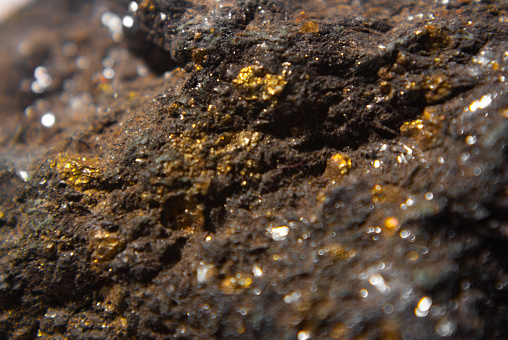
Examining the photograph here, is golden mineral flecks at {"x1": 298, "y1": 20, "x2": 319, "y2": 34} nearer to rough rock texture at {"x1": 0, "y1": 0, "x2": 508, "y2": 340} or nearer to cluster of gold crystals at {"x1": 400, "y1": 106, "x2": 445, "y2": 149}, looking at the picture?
rough rock texture at {"x1": 0, "y1": 0, "x2": 508, "y2": 340}

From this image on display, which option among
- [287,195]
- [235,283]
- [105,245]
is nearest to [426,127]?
[287,195]

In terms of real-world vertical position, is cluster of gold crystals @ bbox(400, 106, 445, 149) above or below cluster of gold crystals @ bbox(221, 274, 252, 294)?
above

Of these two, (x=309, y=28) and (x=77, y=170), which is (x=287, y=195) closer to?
(x=309, y=28)

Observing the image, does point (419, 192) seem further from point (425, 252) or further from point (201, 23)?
point (201, 23)

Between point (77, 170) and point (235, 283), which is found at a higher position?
point (77, 170)

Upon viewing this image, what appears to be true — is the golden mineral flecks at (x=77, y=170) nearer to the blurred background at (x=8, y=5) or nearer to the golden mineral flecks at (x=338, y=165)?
the golden mineral flecks at (x=338, y=165)

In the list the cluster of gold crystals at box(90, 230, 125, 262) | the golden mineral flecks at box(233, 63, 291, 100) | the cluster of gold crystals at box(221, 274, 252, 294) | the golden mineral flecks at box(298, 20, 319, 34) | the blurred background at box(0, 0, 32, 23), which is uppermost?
the blurred background at box(0, 0, 32, 23)

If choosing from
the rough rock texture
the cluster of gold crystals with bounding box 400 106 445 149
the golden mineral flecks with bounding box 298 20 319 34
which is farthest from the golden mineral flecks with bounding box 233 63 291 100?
the cluster of gold crystals with bounding box 400 106 445 149

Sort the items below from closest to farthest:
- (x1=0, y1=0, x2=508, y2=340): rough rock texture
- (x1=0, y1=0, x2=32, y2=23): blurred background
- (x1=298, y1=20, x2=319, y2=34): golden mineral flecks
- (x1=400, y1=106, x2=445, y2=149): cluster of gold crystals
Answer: (x1=0, y1=0, x2=508, y2=340): rough rock texture, (x1=400, y1=106, x2=445, y2=149): cluster of gold crystals, (x1=298, y1=20, x2=319, y2=34): golden mineral flecks, (x1=0, y1=0, x2=32, y2=23): blurred background
